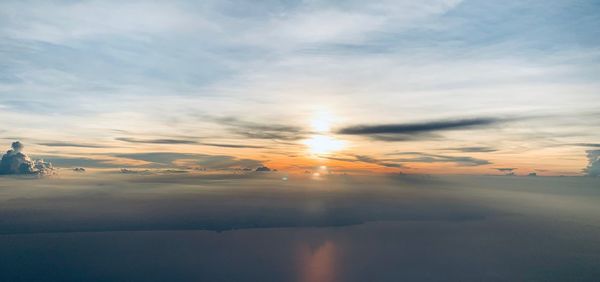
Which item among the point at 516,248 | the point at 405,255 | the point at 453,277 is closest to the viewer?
the point at 453,277

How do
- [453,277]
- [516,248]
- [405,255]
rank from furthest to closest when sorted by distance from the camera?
1. [516,248]
2. [405,255]
3. [453,277]

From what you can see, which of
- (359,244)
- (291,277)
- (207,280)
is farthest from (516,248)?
(207,280)

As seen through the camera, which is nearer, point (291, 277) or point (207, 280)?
point (207, 280)

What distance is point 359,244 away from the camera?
188 metres

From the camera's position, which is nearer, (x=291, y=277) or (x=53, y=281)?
(x=53, y=281)

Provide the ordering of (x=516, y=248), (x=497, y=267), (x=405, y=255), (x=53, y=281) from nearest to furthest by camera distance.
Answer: (x=53, y=281)
(x=497, y=267)
(x=405, y=255)
(x=516, y=248)

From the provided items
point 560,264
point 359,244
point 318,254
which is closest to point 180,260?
point 318,254

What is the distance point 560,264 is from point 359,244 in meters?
97.0

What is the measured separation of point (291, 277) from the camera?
129 metres

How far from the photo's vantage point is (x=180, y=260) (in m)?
146

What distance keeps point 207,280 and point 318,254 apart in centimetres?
6713

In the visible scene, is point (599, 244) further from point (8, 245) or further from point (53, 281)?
point (8, 245)

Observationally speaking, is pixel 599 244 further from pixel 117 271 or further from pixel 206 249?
pixel 117 271

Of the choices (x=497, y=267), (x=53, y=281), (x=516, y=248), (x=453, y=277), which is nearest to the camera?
(x=53, y=281)
